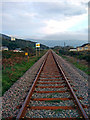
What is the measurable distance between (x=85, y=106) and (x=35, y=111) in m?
1.44

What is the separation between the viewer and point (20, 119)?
3320mm

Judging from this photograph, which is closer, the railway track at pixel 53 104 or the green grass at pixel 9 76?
the railway track at pixel 53 104

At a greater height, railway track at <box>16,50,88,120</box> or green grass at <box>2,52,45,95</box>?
green grass at <box>2,52,45,95</box>

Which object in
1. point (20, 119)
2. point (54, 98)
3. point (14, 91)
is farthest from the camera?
point (14, 91)

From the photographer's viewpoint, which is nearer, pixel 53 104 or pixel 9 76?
pixel 53 104

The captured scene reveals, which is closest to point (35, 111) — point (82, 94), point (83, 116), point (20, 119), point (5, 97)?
point (20, 119)

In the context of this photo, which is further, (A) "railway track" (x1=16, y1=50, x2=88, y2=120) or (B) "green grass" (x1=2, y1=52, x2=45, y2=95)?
(B) "green grass" (x1=2, y1=52, x2=45, y2=95)

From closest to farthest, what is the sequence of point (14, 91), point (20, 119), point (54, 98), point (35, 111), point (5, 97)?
point (20, 119)
point (35, 111)
point (54, 98)
point (5, 97)
point (14, 91)

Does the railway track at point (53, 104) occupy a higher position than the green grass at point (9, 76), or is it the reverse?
the green grass at point (9, 76)

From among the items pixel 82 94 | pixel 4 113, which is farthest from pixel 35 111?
pixel 82 94

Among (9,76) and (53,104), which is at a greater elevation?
(9,76)

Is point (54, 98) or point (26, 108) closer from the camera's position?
point (26, 108)

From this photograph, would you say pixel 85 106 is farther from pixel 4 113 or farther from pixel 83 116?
pixel 4 113

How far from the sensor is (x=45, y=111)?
3801 mm
